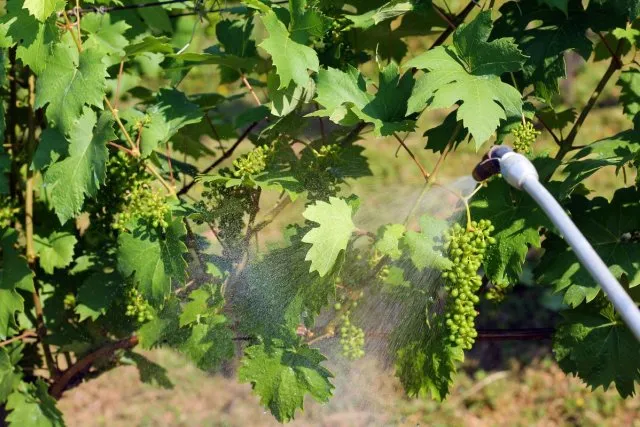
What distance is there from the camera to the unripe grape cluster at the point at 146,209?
2.27 m

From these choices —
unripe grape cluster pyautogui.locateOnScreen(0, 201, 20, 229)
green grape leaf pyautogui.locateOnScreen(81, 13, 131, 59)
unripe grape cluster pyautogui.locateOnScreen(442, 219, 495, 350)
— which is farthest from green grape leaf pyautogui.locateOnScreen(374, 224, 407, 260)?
unripe grape cluster pyautogui.locateOnScreen(0, 201, 20, 229)

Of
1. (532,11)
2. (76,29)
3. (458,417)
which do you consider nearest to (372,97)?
(532,11)

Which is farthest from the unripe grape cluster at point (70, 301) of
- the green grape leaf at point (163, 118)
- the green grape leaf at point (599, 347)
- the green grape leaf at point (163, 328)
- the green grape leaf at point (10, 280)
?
the green grape leaf at point (599, 347)

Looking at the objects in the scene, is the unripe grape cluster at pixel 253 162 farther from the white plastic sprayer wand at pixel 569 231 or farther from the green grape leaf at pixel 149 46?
the white plastic sprayer wand at pixel 569 231

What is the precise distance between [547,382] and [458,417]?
506mm

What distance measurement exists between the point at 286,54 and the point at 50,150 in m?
0.69

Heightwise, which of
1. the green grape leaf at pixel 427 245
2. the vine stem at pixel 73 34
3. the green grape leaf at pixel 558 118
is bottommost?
the green grape leaf at pixel 558 118

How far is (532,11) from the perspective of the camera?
2.27 metres

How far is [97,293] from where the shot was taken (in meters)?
2.65

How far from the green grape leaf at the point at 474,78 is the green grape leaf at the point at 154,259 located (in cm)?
68

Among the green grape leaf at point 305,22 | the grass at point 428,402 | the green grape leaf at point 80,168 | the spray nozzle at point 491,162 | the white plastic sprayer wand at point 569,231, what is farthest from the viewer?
the grass at point 428,402

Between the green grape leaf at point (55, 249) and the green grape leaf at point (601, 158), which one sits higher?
the green grape leaf at point (601, 158)

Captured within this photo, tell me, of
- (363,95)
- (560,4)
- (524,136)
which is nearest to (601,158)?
(524,136)

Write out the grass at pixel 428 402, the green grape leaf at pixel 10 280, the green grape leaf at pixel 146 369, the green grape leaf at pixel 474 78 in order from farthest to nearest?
1. the grass at pixel 428 402
2. the green grape leaf at pixel 146 369
3. the green grape leaf at pixel 10 280
4. the green grape leaf at pixel 474 78
